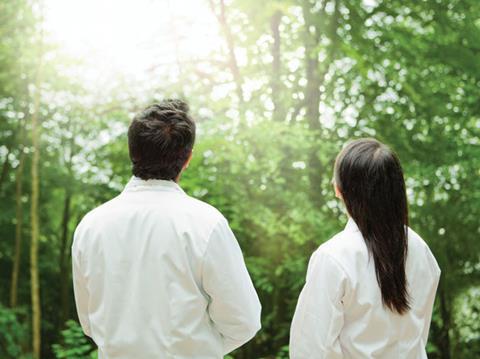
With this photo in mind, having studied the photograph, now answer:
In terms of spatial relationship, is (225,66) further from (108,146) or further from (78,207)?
(78,207)

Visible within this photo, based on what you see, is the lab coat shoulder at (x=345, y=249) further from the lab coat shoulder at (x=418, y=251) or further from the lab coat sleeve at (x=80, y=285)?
the lab coat sleeve at (x=80, y=285)

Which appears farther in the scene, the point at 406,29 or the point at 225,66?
the point at 225,66

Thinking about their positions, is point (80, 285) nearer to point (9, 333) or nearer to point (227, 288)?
point (227, 288)

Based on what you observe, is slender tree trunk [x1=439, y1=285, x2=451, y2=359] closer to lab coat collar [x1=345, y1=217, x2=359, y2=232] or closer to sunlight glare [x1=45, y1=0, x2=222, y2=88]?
sunlight glare [x1=45, y1=0, x2=222, y2=88]

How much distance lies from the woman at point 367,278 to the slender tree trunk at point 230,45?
7000mm

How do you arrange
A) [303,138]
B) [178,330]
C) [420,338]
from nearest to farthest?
[178,330], [420,338], [303,138]

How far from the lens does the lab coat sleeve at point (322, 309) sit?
189 centimetres

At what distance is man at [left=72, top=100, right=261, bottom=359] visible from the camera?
184 cm

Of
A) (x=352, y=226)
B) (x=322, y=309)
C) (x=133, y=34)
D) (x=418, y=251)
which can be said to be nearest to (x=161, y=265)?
(x=322, y=309)

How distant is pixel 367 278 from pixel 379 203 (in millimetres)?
226

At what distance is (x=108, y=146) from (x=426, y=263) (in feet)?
26.3

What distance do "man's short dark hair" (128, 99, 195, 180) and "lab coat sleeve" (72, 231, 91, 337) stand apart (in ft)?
0.99

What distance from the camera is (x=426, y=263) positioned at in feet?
6.63

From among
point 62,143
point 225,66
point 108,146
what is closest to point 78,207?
point 62,143
